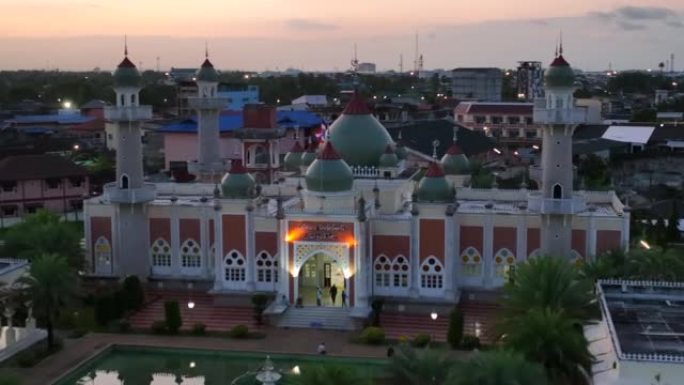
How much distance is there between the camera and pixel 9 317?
22672mm

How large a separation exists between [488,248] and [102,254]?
12.6 metres

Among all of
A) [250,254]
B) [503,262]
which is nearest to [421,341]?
[503,262]

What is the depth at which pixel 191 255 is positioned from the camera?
1160 inches

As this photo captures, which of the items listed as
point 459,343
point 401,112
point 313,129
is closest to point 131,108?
point 459,343

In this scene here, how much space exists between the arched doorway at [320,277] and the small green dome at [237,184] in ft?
9.42

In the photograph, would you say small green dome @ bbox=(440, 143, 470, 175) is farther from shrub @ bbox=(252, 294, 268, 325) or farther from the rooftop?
the rooftop

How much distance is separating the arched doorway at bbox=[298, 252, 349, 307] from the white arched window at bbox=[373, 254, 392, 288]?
1052 mm

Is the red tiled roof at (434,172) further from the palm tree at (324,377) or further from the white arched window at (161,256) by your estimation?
the palm tree at (324,377)

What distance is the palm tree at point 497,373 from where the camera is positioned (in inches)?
560

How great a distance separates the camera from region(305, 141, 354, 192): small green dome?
26.2 m

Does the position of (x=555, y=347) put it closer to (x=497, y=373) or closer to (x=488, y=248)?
(x=497, y=373)

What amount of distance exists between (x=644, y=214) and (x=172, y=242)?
21.0m

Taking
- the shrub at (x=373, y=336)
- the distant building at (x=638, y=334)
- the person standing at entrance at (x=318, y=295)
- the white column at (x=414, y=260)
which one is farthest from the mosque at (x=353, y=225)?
the distant building at (x=638, y=334)

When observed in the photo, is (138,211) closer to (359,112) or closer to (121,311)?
(121,311)
